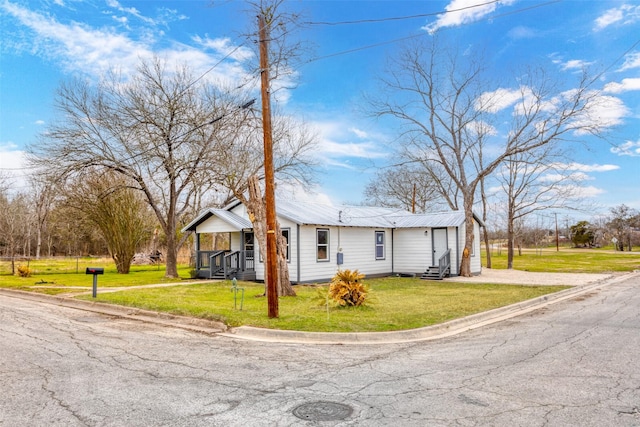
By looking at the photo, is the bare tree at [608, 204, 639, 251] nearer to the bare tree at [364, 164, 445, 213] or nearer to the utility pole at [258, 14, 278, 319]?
the bare tree at [364, 164, 445, 213]

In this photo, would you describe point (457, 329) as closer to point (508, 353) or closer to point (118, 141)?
point (508, 353)

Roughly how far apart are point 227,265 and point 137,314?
1008 centimetres

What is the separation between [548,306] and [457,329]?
16.5ft

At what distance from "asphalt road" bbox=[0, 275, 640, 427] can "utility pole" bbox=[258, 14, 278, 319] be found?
1.66 meters

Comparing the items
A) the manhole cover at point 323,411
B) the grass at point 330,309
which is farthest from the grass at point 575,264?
the manhole cover at point 323,411

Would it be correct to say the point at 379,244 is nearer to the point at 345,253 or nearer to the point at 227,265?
the point at 345,253

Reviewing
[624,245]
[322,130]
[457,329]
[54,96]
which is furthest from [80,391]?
[624,245]

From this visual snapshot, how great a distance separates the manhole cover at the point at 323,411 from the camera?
167 inches

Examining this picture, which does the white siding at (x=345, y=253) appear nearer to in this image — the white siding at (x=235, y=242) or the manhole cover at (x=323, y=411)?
the white siding at (x=235, y=242)

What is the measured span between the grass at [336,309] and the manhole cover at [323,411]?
396 centimetres

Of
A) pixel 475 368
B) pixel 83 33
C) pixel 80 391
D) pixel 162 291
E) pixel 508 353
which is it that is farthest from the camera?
pixel 83 33

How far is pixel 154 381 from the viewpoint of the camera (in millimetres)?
5457

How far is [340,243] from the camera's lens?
21.0m

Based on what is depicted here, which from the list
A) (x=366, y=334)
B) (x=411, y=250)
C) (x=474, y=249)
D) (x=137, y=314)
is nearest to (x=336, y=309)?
(x=366, y=334)
